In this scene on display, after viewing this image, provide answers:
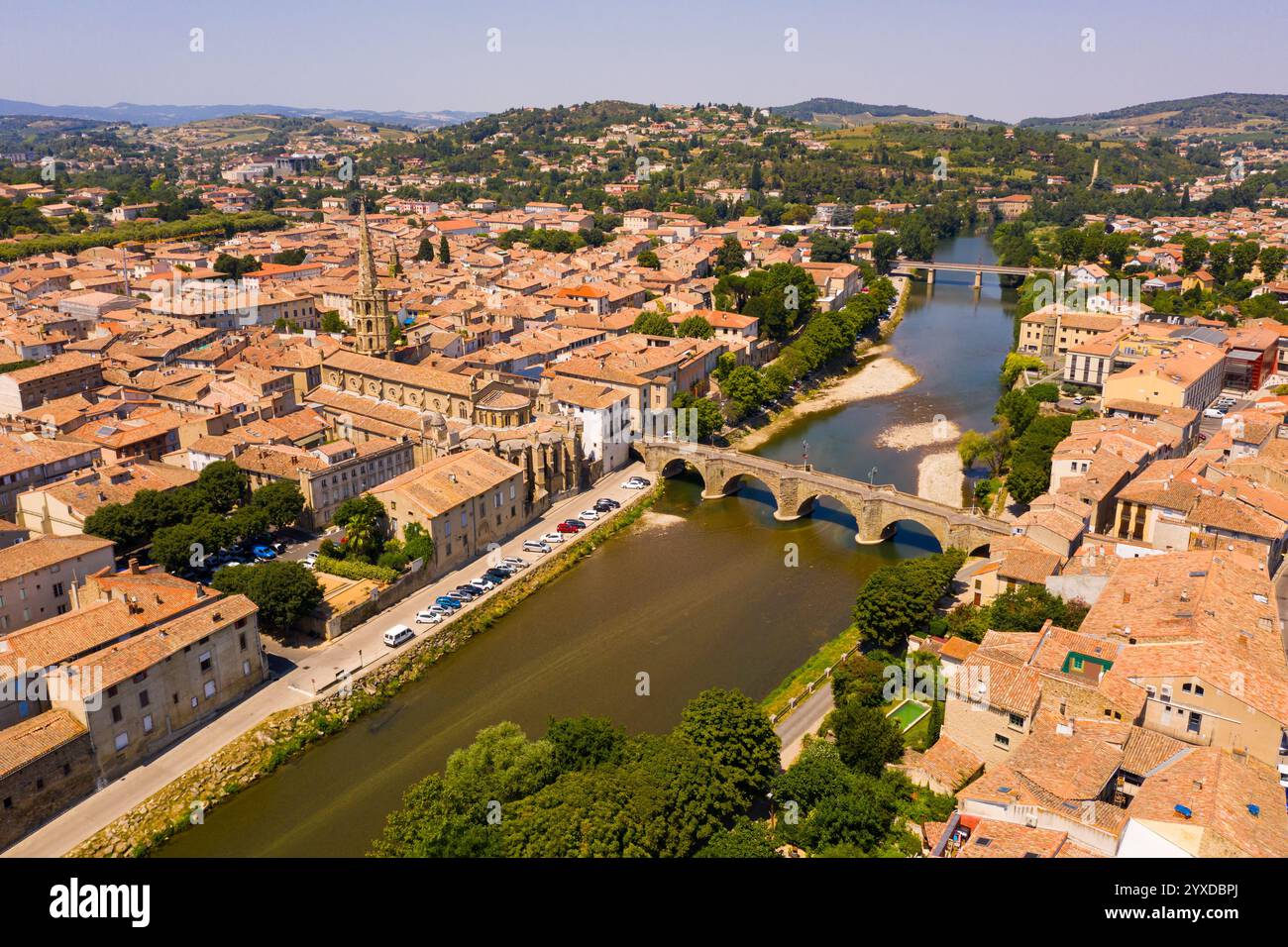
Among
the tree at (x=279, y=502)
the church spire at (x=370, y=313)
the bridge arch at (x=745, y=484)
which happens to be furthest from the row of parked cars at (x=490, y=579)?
the church spire at (x=370, y=313)

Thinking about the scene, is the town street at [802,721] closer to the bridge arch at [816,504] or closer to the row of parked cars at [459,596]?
the row of parked cars at [459,596]

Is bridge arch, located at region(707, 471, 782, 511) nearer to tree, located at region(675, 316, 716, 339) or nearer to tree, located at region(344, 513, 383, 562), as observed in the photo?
tree, located at region(344, 513, 383, 562)

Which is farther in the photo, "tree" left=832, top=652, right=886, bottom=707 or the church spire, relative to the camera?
the church spire

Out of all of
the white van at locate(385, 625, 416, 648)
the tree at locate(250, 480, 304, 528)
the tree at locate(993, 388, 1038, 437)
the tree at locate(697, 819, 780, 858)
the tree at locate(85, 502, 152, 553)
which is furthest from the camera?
the tree at locate(993, 388, 1038, 437)

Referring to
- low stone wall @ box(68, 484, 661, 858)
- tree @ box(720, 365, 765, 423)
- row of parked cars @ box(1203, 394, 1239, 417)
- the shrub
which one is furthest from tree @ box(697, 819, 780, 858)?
row of parked cars @ box(1203, 394, 1239, 417)

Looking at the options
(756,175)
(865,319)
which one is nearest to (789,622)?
(865,319)
